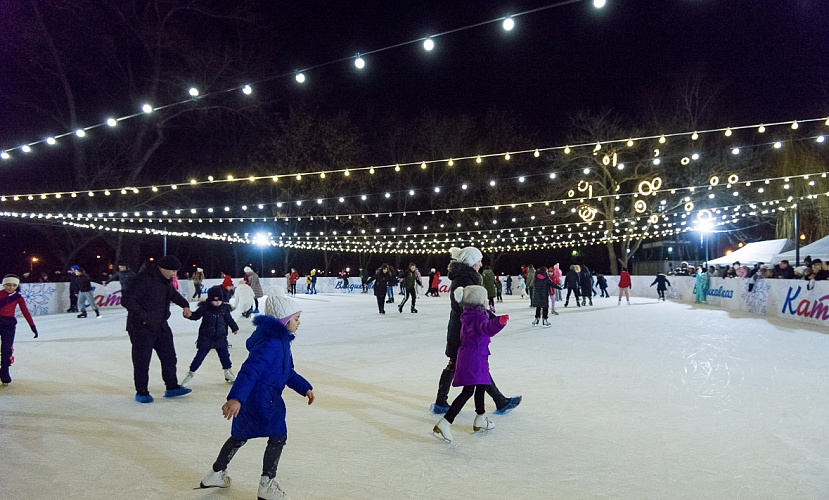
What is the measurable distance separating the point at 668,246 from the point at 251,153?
1096 inches

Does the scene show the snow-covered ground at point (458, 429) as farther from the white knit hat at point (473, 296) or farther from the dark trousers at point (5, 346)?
the white knit hat at point (473, 296)

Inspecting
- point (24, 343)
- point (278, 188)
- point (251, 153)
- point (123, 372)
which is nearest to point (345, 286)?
point (278, 188)

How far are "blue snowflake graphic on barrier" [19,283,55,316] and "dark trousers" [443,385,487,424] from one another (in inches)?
586

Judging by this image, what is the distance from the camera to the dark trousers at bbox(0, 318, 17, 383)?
18.9ft

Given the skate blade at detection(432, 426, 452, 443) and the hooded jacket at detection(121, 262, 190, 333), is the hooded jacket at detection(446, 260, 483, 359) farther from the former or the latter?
the hooded jacket at detection(121, 262, 190, 333)

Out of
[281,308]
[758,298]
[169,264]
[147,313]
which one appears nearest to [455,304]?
[281,308]

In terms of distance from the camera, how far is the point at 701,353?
7246mm

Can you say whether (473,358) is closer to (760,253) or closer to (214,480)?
(214,480)

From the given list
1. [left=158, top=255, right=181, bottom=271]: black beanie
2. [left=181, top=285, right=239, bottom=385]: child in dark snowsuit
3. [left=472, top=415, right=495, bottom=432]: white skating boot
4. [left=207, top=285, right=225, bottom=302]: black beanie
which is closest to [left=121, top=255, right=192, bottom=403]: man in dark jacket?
[left=158, top=255, right=181, bottom=271]: black beanie

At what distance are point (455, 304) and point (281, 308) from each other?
5.57 feet

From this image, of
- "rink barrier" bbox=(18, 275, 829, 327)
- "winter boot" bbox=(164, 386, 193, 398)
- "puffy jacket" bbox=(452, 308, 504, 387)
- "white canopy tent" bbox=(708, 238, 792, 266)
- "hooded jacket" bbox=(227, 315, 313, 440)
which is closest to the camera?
"hooded jacket" bbox=(227, 315, 313, 440)

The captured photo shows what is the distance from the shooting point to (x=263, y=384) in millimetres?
2680

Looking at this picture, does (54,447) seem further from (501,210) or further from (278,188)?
(501,210)

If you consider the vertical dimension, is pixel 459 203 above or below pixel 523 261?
above
